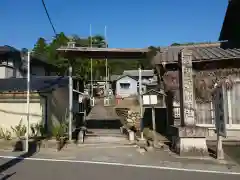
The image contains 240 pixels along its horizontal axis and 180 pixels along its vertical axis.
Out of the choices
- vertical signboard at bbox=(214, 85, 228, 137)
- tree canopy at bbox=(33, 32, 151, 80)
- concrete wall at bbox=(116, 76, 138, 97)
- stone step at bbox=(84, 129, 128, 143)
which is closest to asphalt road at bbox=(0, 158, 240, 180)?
vertical signboard at bbox=(214, 85, 228, 137)

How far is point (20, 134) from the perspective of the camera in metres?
14.5

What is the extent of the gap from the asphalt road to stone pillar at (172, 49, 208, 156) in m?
2.20

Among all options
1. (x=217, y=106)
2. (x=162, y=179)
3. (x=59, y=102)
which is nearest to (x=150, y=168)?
(x=162, y=179)

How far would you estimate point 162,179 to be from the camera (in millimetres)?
7121

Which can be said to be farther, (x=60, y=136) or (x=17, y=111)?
(x=17, y=111)

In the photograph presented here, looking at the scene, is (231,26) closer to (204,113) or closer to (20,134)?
(204,113)

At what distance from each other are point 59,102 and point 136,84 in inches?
1373

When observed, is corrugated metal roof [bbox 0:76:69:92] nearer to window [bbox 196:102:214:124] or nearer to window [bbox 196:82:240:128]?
window [bbox 196:102:214:124]

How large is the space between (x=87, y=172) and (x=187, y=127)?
13.9ft

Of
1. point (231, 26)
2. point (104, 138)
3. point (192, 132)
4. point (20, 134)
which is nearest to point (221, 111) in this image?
point (192, 132)

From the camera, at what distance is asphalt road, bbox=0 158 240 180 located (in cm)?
727

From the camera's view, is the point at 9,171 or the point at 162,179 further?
the point at 9,171

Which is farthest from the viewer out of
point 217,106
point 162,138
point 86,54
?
point 162,138

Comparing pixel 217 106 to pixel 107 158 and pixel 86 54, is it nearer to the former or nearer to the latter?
pixel 107 158
